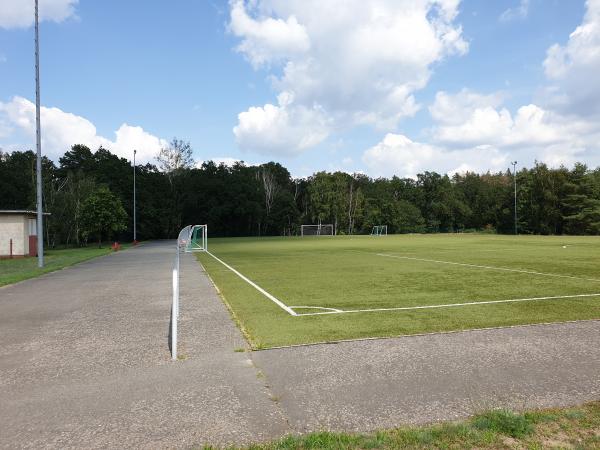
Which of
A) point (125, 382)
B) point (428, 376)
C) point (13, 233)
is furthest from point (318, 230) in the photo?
point (125, 382)

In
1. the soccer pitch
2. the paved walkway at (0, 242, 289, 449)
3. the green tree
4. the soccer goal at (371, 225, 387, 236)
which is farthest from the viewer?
the soccer goal at (371, 225, 387, 236)

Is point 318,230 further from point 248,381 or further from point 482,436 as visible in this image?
point 482,436

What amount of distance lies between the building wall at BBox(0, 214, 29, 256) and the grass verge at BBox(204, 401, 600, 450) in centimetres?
3172

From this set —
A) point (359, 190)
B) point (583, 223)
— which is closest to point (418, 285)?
point (583, 223)

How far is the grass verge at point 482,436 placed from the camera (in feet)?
11.1

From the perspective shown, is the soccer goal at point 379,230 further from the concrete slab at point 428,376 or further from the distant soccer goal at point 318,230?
the concrete slab at point 428,376

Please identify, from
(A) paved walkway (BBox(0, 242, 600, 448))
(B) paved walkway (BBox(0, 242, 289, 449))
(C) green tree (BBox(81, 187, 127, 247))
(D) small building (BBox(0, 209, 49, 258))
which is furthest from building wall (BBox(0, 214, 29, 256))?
(A) paved walkway (BBox(0, 242, 600, 448))

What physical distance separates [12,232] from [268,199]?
58654 millimetres

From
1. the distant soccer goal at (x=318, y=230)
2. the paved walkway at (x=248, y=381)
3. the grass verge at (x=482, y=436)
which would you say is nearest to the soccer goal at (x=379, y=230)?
the distant soccer goal at (x=318, y=230)

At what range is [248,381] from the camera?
193 inches

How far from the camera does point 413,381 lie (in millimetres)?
4770

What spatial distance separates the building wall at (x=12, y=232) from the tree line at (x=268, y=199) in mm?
13790

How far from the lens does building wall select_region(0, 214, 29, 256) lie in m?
29.0

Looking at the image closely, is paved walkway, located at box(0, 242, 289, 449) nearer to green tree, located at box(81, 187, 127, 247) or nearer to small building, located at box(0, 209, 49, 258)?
small building, located at box(0, 209, 49, 258)
